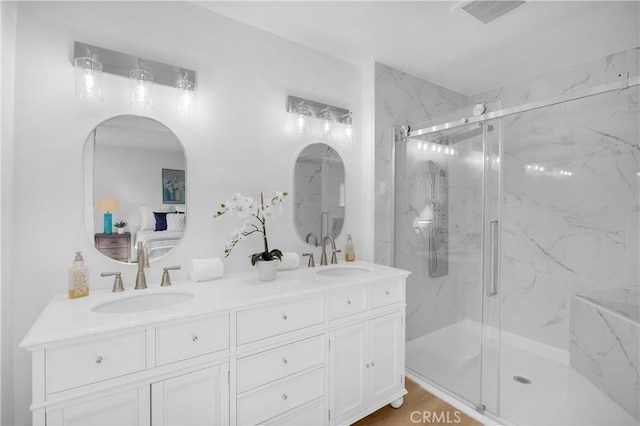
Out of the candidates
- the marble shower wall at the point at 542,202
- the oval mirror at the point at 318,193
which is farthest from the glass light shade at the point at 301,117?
the marble shower wall at the point at 542,202

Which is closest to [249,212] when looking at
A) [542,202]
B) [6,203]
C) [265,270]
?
[265,270]

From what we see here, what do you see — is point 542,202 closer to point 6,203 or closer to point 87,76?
point 87,76

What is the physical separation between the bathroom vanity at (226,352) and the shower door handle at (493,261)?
0.58m

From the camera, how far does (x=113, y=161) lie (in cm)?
166

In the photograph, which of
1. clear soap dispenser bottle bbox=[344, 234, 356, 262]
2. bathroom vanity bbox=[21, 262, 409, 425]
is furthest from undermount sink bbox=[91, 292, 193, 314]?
clear soap dispenser bottle bbox=[344, 234, 356, 262]

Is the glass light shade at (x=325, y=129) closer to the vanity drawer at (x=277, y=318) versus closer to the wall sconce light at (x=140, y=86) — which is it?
the wall sconce light at (x=140, y=86)

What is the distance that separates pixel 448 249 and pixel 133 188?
7.01 feet

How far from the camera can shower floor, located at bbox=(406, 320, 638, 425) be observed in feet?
6.64

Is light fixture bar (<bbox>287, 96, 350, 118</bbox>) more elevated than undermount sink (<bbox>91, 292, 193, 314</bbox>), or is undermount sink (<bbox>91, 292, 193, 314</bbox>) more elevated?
light fixture bar (<bbox>287, 96, 350, 118</bbox>)

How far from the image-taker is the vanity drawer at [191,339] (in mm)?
1249

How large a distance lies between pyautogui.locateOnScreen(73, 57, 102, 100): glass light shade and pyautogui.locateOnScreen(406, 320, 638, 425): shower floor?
263cm

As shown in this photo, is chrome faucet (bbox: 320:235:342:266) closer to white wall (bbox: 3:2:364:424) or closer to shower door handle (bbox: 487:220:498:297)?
white wall (bbox: 3:2:364:424)

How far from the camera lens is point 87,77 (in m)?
1.54

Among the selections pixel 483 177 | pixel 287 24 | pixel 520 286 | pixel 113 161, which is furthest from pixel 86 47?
pixel 520 286
